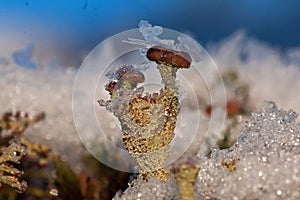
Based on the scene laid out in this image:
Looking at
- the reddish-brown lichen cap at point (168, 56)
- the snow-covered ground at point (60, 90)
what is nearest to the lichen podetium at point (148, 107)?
the reddish-brown lichen cap at point (168, 56)

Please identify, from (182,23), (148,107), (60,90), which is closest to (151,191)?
(148,107)

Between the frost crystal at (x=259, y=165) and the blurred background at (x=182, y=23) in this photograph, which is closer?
the frost crystal at (x=259, y=165)

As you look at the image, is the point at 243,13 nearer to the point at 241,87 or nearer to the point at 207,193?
the point at 241,87

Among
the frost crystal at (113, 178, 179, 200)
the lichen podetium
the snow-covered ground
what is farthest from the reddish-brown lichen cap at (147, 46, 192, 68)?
the snow-covered ground

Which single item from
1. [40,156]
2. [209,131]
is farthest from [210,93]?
[40,156]

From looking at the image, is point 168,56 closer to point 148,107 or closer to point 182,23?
point 148,107

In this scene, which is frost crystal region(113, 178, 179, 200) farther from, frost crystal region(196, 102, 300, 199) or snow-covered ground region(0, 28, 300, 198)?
snow-covered ground region(0, 28, 300, 198)

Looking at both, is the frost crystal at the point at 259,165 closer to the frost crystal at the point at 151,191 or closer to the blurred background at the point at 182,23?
the frost crystal at the point at 151,191
